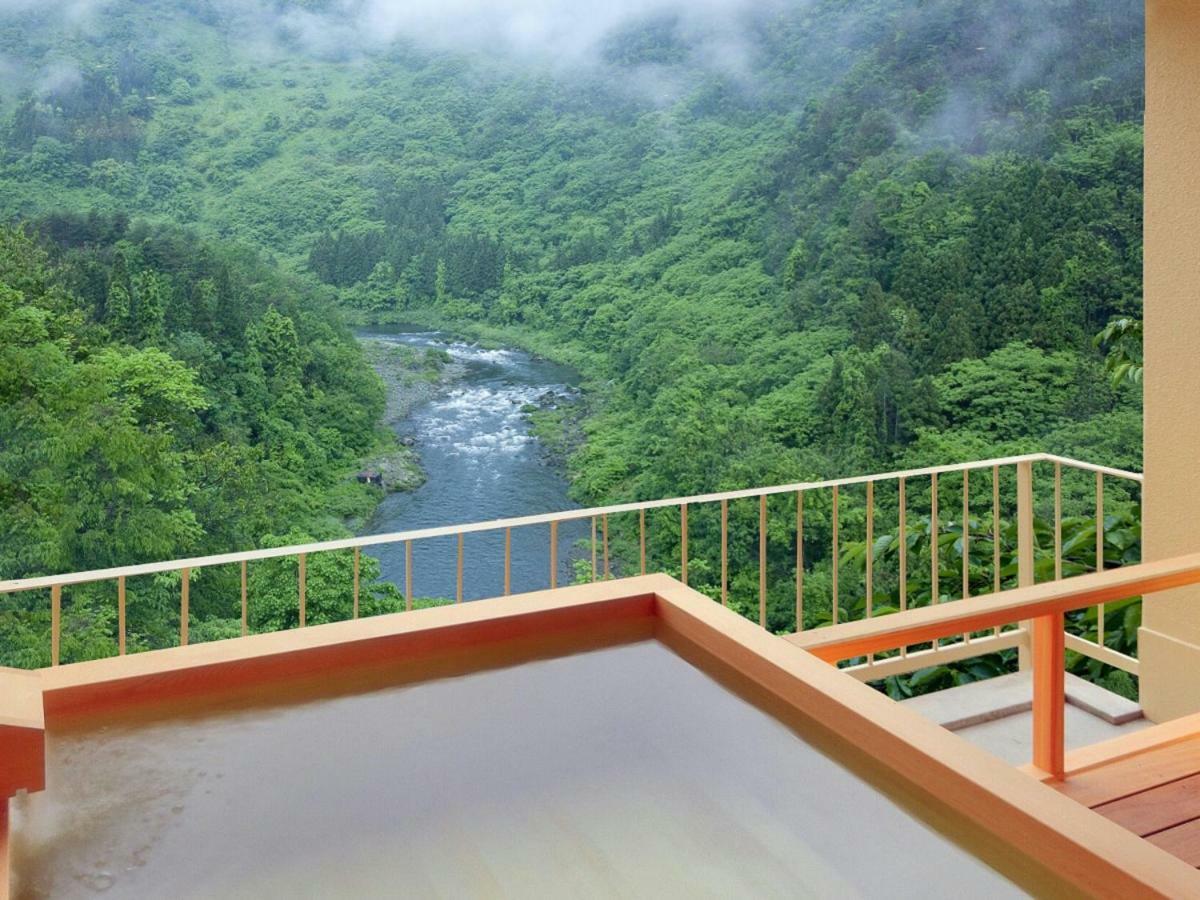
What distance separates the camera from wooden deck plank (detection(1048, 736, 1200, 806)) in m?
1.73

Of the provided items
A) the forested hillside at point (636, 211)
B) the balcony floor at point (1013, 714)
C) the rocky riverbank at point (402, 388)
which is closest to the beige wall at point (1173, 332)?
the balcony floor at point (1013, 714)

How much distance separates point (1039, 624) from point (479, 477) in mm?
7394

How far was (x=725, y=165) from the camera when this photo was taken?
1024 cm

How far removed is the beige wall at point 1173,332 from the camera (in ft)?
8.21

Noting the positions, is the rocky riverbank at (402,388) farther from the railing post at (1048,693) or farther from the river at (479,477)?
the railing post at (1048,693)

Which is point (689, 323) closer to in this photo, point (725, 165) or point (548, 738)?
point (725, 165)

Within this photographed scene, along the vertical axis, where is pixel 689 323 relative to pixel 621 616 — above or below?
above

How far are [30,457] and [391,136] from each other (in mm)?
4314

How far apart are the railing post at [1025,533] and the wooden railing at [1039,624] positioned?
1.35m

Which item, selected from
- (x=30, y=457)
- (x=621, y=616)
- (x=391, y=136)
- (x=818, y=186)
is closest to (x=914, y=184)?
(x=818, y=186)

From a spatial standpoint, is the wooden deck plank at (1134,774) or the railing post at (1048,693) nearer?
the railing post at (1048,693)

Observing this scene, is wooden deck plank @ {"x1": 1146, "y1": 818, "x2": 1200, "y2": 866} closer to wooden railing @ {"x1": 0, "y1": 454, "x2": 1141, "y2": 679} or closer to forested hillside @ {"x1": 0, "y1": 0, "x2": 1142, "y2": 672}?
wooden railing @ {"x1": 0, "y1": 454, "x2": 1141, "y2": 679}

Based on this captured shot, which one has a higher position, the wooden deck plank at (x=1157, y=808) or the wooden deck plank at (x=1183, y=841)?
the wooden deck plank at (x=1157, y=808)

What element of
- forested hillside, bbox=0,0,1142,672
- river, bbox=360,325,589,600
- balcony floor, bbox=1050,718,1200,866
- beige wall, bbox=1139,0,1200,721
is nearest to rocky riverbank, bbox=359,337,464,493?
river, bbox=360,325,589,600
